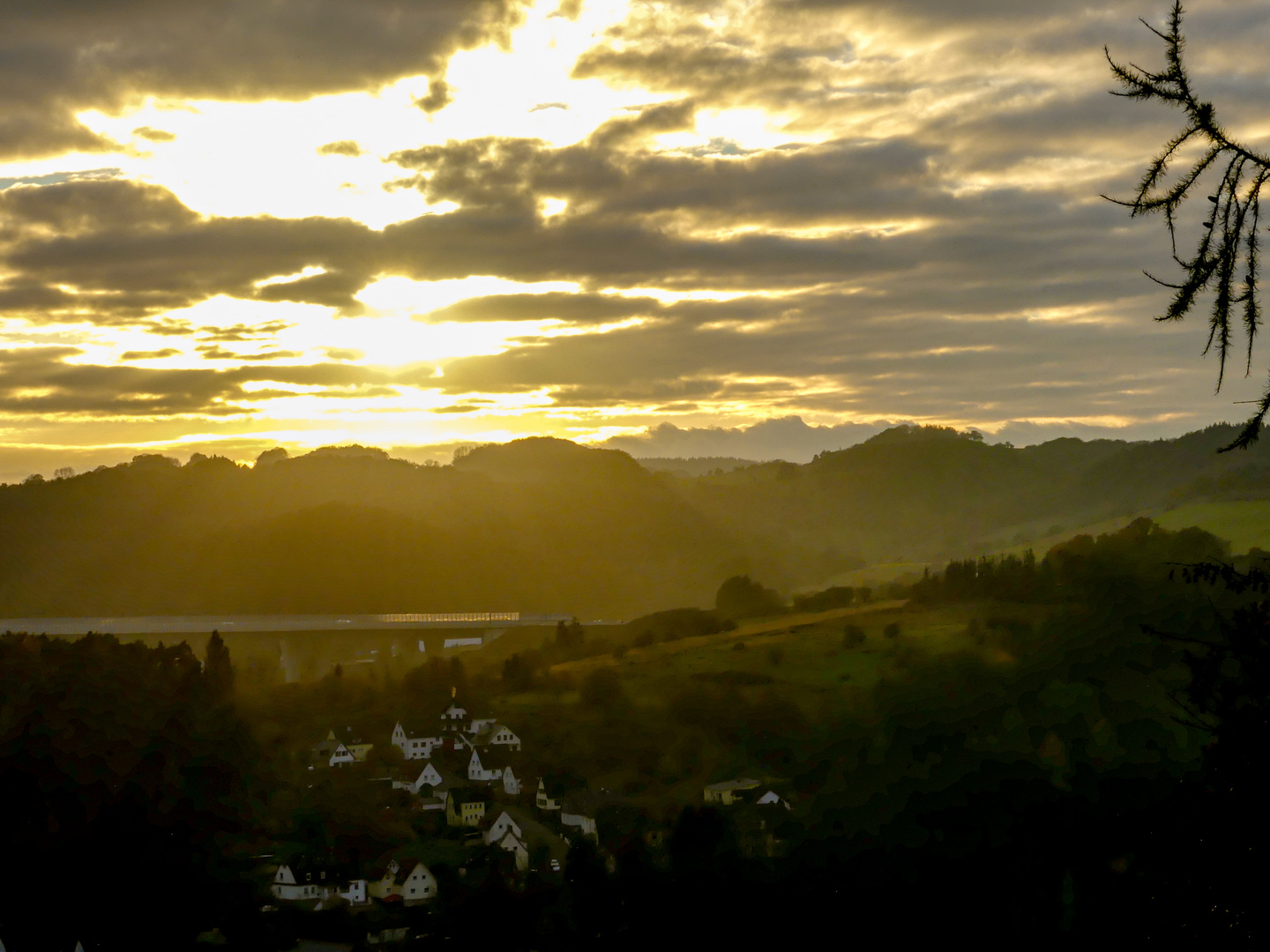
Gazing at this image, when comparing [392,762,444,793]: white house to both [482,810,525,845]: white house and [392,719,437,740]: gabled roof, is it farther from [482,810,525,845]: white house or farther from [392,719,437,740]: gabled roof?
[482,810,525,845]: white house

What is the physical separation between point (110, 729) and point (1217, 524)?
143m

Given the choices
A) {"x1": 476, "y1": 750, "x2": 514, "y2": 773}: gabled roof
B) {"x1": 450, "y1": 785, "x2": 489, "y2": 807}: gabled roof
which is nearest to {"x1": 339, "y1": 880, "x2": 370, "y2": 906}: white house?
{"x1": 450, "y1": 785, "x2": 489, "y2": 807}: gabled roof

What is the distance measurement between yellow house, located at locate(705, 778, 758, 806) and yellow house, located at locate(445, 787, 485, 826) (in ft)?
47.7

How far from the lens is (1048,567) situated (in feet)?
484

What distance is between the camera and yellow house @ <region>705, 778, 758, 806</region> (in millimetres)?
76250

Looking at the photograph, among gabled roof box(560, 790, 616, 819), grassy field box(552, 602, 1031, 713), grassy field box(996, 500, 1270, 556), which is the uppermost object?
grassy field box(996, 500, 1270, 556)

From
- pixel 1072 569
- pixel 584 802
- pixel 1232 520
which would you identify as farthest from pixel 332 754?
pixel 1232 520

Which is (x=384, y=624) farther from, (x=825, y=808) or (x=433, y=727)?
(x=825, y=808)

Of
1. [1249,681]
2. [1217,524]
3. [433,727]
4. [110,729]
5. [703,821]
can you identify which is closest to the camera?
[1249,681]

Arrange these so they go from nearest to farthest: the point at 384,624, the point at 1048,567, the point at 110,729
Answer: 1. the point at 110,729
2. the point at 1048,567
3. the point at 384,624

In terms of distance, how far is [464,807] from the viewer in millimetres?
75125

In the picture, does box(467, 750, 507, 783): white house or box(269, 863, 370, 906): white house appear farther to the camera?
box(467, 750, 507, 783): white house

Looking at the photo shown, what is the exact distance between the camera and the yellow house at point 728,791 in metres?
76.2

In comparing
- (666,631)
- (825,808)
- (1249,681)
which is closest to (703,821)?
(825,808)
